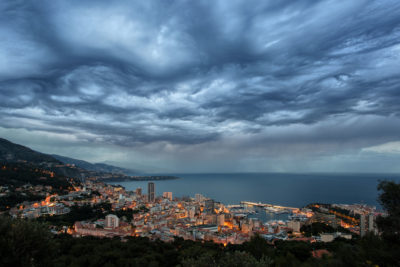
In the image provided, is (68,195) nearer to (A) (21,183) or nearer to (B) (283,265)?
(A) (21,183)

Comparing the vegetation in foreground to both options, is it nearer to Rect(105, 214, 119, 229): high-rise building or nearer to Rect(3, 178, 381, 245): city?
Rect(3, 178, 381, 245): city

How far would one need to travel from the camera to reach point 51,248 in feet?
15.5

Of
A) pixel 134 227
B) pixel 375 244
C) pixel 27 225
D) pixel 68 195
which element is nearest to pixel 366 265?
pixel 375 244

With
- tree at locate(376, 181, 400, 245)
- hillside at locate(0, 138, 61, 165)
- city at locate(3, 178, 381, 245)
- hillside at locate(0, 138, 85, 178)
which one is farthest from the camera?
hillside at locate(0, 138, 85, 178)

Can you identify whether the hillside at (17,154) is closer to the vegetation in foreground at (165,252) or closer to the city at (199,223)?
the city at (199,223)

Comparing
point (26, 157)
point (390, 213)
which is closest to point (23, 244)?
point (390, 213)

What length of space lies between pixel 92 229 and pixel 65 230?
1.91 metres

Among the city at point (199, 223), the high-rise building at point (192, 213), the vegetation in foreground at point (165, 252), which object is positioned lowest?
the high-rise building at point (192, 213)

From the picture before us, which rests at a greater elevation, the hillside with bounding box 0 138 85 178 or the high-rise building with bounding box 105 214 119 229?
the hillside with bounding box 0 138 85 178

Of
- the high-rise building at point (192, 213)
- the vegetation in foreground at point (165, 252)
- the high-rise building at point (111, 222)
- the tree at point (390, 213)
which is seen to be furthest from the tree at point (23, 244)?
the high-rise building at point (192, 213)

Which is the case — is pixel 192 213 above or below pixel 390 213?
below

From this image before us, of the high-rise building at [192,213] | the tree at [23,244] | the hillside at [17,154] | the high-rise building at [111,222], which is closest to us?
the tree at [23,244]

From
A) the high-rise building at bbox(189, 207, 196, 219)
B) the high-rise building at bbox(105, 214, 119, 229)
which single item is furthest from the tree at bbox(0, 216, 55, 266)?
the high-rise building at bbox(189, 207, 196, 219)

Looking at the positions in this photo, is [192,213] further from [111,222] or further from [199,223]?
[111,222]
